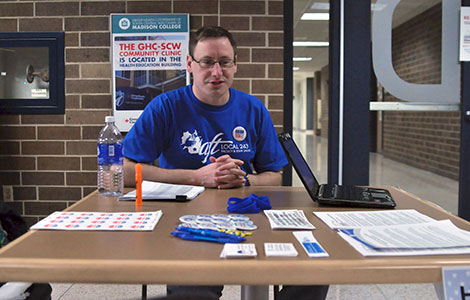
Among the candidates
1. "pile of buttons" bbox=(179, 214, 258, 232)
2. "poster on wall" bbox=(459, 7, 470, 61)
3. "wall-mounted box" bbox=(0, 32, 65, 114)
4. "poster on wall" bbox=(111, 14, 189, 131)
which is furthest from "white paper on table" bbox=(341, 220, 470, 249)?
"wall-mounted box" bbox=(0, 32, 65, 114)

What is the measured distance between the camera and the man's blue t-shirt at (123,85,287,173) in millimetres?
1817

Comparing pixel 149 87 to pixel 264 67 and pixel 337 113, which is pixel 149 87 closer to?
pixel 264 67

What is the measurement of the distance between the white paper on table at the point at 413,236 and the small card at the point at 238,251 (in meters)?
0.24

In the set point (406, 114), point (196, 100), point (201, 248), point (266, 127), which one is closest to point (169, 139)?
point (196, 100)

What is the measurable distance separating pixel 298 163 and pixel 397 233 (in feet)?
1.69

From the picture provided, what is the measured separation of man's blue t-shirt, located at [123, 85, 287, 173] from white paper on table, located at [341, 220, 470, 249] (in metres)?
0.90

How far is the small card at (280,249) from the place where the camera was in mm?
851

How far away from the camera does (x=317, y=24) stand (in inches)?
327

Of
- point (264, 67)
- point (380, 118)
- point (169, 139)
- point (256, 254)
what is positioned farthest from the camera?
point (380, 118)

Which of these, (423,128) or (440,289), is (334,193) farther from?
(423,128)

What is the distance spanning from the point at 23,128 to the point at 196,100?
6.58 feet

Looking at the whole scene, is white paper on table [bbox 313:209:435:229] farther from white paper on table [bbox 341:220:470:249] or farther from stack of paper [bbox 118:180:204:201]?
stack of paper [bbox 118:180:204:201]

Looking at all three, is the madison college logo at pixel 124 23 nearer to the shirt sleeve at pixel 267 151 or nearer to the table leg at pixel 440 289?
the shirt sleeve at pixel 267 151

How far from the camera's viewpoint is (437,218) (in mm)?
1191
